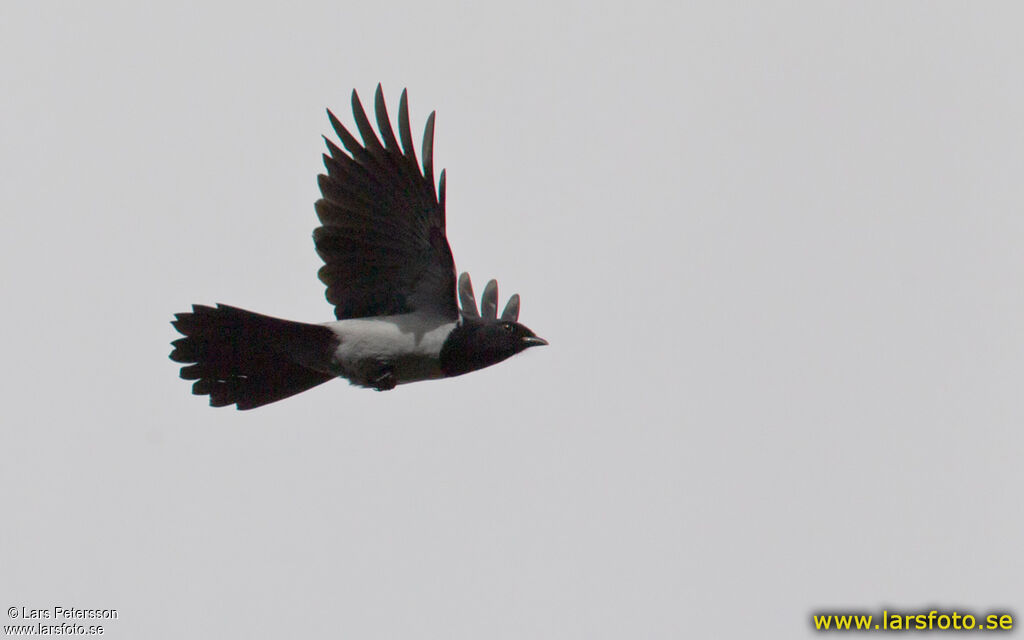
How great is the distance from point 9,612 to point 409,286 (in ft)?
18.0

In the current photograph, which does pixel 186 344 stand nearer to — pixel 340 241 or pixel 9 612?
pixel 340 241

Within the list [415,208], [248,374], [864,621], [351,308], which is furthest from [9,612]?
[864,621]

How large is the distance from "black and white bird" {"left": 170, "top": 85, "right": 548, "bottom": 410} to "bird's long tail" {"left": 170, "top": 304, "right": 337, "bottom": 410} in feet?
0.03

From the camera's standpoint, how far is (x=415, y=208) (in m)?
9.38

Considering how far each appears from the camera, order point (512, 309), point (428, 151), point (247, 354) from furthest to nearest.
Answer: point (512, 309) < point (247, 354) < point (428, 151)

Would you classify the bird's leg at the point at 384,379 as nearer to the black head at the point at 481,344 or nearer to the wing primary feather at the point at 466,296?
the black head at the point at 481,344

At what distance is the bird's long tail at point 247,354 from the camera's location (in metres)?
9.22

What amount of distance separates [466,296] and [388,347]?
210 cm

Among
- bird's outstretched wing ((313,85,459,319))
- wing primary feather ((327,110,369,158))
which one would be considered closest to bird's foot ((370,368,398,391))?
bird's outstretched wing ((313,85,459,319))

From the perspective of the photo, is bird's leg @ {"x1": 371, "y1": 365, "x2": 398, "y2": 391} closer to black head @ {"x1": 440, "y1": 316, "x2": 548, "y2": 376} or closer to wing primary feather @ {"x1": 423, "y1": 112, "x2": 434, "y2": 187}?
black head @ {"x1": 440, "y1": 316, "x2": 548, "y2": 376}

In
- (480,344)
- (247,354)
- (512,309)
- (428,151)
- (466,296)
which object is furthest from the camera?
(512,309)

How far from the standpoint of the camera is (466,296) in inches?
449

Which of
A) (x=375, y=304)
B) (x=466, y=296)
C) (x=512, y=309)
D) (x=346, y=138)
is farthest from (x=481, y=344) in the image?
(x=512, y=309)

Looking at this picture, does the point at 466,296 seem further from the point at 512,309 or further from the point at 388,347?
the point at 388,347
